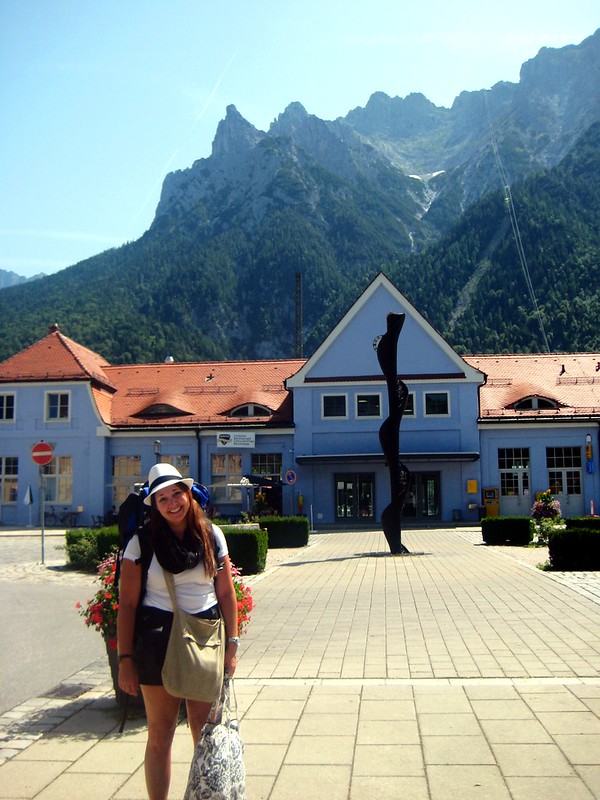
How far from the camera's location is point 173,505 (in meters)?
4.54

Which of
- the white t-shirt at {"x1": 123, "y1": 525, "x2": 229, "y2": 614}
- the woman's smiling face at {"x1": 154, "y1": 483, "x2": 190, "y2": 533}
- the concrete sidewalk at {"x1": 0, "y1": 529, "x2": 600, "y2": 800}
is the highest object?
the woman's smiling face at {"x1": 154, "y1": 483, "x2": 190, "y2": 533}

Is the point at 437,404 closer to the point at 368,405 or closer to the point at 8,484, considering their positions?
the point at 368,405

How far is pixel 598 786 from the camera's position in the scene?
4934 millimetres

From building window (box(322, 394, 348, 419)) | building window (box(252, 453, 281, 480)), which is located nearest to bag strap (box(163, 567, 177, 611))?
building window (box(322, 394, 348, 419))

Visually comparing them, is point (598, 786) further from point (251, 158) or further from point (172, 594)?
point (251, 158)

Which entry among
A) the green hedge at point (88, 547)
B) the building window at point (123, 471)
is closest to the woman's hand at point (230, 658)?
the green hedge at point (88, 547)

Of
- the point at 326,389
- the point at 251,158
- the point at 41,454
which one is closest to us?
the point at 41,454

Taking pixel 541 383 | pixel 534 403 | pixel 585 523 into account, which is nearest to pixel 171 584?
pixel 585 523

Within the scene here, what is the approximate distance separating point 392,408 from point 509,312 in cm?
7570

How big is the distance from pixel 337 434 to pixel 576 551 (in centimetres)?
2197

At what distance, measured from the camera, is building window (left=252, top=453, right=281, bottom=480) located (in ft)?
125

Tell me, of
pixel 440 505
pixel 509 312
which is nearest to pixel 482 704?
pixel 440 505

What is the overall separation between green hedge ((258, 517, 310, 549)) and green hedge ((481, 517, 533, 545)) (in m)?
A: 5.49

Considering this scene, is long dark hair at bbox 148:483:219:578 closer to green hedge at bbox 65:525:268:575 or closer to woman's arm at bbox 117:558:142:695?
woman's arm at bbox 117:558:142:695
